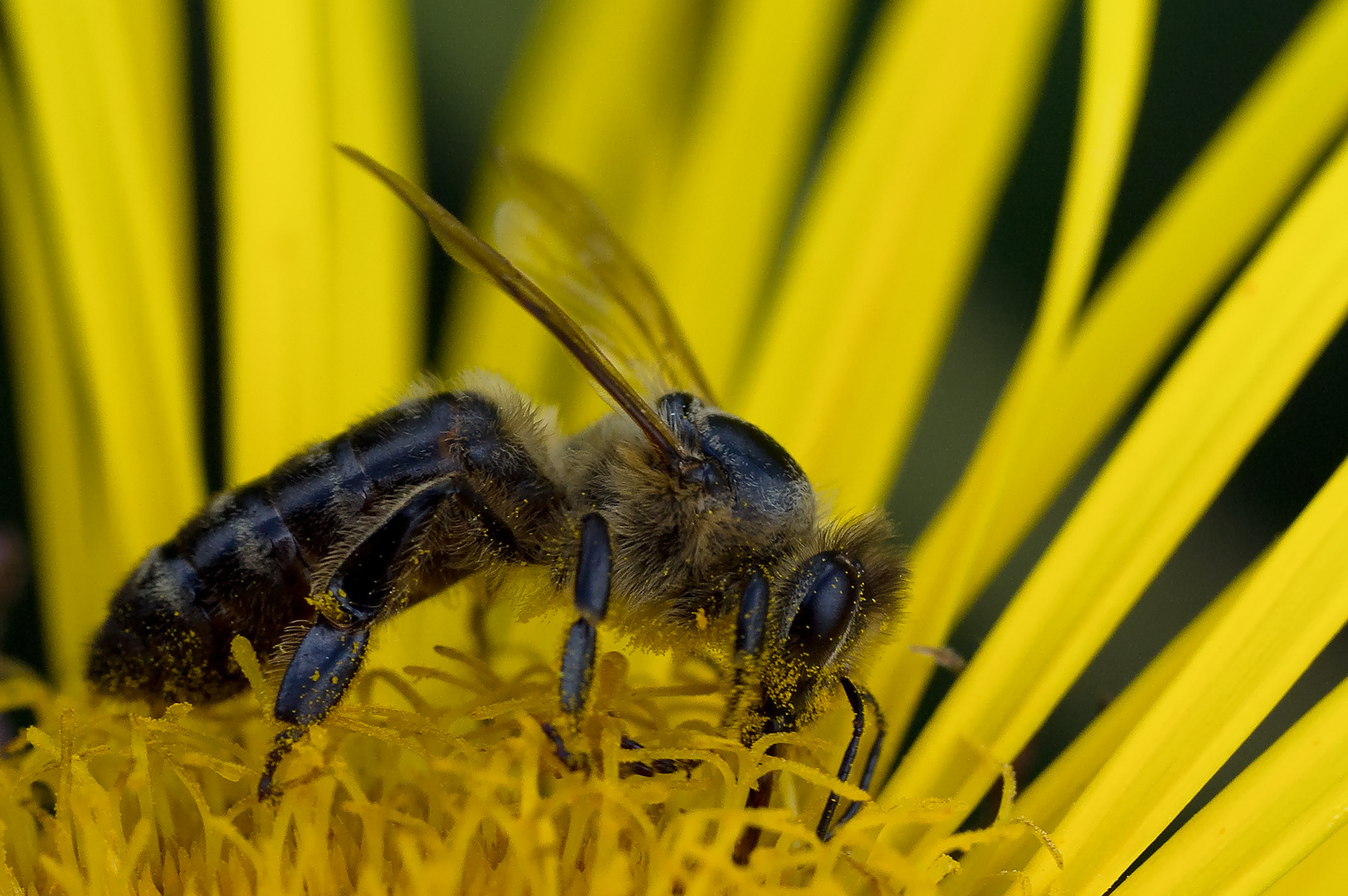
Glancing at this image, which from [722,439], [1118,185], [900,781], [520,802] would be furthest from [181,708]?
[1118,185]

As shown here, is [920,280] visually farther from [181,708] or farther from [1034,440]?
[181,708]

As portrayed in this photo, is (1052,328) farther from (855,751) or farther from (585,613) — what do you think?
(585,613)

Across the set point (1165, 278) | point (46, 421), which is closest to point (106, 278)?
point (46, 421)

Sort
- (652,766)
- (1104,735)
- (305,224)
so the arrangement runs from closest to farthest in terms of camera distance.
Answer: (652,766) < (1104,735) < (305,224)

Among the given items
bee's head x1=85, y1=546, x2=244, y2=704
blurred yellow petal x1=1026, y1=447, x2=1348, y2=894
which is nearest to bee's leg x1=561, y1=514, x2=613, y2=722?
bee's head x1=85, y1=546, x2=244, y2=704

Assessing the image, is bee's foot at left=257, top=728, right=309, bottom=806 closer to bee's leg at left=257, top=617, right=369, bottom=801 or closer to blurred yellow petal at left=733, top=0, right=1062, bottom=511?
bee's leg at left=257, top=617, right=369, bottom=801

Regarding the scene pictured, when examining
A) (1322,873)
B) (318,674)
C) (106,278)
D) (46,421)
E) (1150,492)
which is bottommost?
(46,421)

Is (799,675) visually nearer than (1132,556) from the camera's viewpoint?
Yes
